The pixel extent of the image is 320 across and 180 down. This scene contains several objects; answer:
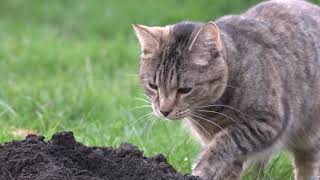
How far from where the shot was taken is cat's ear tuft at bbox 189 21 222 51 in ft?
15.1

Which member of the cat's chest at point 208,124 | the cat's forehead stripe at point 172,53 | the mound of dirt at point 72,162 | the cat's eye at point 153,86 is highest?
the cat's forehead stripe at point 172,53

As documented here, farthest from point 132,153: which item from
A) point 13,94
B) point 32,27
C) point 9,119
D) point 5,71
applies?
point 32,27

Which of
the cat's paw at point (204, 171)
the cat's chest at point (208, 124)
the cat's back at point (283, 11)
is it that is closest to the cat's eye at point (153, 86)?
the cat's chest at point (208, 124)

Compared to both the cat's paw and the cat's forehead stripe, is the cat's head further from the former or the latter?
the cat's paw

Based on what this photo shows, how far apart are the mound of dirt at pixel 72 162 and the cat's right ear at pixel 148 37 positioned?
837 millimetres

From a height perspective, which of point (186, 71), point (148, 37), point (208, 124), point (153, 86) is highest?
point (148, 37)

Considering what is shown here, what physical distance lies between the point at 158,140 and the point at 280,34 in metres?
1.28

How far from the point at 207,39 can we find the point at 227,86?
0.33 m

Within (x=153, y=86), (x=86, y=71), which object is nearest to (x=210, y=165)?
(x=153, y=86)

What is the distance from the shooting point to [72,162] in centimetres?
402

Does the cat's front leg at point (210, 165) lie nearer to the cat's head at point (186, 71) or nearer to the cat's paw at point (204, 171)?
the cat's paw at point (204, 171)

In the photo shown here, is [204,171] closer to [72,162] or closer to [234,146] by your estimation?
[234,146]

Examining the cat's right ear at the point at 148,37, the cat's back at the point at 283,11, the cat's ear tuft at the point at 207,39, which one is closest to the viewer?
the cat's ear tuft at the point at 207,39

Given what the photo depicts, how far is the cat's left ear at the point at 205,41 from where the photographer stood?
15.1 ft
